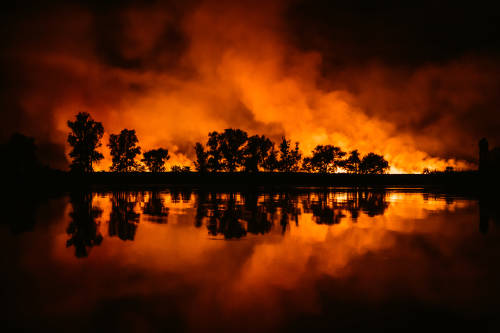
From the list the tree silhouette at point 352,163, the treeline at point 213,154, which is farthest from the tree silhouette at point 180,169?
the tree silhouette at point 352,163

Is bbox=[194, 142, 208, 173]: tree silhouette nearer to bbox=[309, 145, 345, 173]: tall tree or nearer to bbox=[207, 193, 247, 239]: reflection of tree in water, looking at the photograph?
bbox=[309, 145, 345, 173]: tall tree

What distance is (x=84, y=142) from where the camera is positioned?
261 ft

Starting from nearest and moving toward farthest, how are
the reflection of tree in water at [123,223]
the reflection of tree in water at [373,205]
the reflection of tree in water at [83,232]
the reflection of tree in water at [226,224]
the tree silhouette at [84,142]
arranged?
the reflection of tree in water at [83,232] → the reflection of tree in water at [123,223] → the reflection of tree in water at [226,224] → the reflection of tree in water at [373,205] → the tree silhouette at [84,142]

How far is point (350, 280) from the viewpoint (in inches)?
326

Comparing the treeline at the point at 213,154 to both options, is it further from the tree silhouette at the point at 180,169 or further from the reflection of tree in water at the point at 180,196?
the reflection of tree in water at the point at 180,196

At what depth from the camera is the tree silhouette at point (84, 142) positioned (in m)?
78.6

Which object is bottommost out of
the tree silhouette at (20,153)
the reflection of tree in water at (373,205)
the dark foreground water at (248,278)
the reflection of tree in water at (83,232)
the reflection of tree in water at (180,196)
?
the dark foreground water at (248,278)

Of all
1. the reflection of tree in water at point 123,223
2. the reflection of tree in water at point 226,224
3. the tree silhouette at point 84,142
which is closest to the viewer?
the reflection of tree in water at point 123,223

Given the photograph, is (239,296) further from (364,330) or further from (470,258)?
(470,258)

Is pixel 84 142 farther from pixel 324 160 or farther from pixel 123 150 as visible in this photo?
pixel 324 160

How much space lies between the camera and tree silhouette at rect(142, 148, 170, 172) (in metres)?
103

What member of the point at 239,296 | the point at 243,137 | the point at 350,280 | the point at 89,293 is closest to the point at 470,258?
the point at 350,280

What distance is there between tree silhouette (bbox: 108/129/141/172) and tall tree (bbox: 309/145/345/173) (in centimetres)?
5173

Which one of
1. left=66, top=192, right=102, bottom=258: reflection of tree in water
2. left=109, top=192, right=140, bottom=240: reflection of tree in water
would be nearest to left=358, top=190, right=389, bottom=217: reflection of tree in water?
left=109, top=192, right=140, bottom=240: reflection of tree in water
